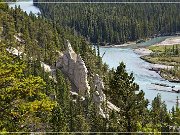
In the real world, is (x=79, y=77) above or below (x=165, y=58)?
above

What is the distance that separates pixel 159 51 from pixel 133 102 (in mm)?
117497

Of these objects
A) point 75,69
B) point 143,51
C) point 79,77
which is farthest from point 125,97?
point 143,51

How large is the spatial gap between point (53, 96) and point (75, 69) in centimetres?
1494

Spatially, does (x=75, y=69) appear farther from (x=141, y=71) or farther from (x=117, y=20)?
(x=117, y=20)

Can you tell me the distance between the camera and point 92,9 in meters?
182

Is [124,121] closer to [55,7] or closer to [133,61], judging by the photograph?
[133,61]

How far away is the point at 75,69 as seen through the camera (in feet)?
256

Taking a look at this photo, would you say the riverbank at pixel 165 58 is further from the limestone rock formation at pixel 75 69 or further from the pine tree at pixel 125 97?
the pine tree at pixel 125 97

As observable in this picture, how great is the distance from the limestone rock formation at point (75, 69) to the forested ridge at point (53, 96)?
5.55 ft

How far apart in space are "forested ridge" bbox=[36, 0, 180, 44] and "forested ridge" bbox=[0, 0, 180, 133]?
2043 inches

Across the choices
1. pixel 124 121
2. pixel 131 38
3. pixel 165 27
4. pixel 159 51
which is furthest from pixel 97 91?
pixel 165 27

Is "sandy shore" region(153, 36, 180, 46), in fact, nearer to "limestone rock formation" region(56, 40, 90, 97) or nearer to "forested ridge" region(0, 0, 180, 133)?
"forested ridge" region(0, 0, 180, 133)

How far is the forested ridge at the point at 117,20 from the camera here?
532 feet

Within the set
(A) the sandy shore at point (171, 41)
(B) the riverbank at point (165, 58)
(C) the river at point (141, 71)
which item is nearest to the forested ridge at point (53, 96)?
(C) the river at point (141, 71)
